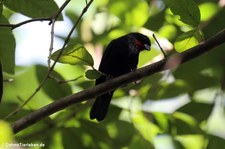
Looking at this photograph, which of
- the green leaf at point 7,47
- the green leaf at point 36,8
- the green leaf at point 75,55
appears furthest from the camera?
the green leaf at point 36,8

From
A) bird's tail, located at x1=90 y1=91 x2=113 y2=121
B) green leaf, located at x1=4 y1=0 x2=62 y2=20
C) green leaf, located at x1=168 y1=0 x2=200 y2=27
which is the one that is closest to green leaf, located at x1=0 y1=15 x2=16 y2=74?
green leaf, located at x1=4 y1=0 x2=62 y2=20

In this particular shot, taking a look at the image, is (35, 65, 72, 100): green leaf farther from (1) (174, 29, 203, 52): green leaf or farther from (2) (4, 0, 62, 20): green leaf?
(1) (174, 29, 203, 52): green leaf

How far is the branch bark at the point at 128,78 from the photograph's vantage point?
166 cm

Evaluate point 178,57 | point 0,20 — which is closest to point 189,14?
point 178,57

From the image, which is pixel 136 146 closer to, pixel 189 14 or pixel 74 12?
pixel 189 14

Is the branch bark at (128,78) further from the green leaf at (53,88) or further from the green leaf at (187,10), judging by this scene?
the green leaf at (53,88)

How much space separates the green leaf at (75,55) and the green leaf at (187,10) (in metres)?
0.43

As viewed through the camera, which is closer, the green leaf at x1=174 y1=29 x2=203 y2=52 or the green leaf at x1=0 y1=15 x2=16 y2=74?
the green leaf at x1=174 y1=29 x2=203 y2=52

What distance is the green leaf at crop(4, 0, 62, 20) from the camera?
2.09 m

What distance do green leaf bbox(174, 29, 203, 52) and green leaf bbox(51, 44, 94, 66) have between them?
41 cm

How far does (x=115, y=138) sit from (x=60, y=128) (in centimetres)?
34

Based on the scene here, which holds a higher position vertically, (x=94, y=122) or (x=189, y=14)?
(x=189, y=14)

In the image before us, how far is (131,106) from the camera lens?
103 inches

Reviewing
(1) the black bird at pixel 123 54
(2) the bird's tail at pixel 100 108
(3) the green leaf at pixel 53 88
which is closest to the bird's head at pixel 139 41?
(1) the black bird at pixel 123 54
